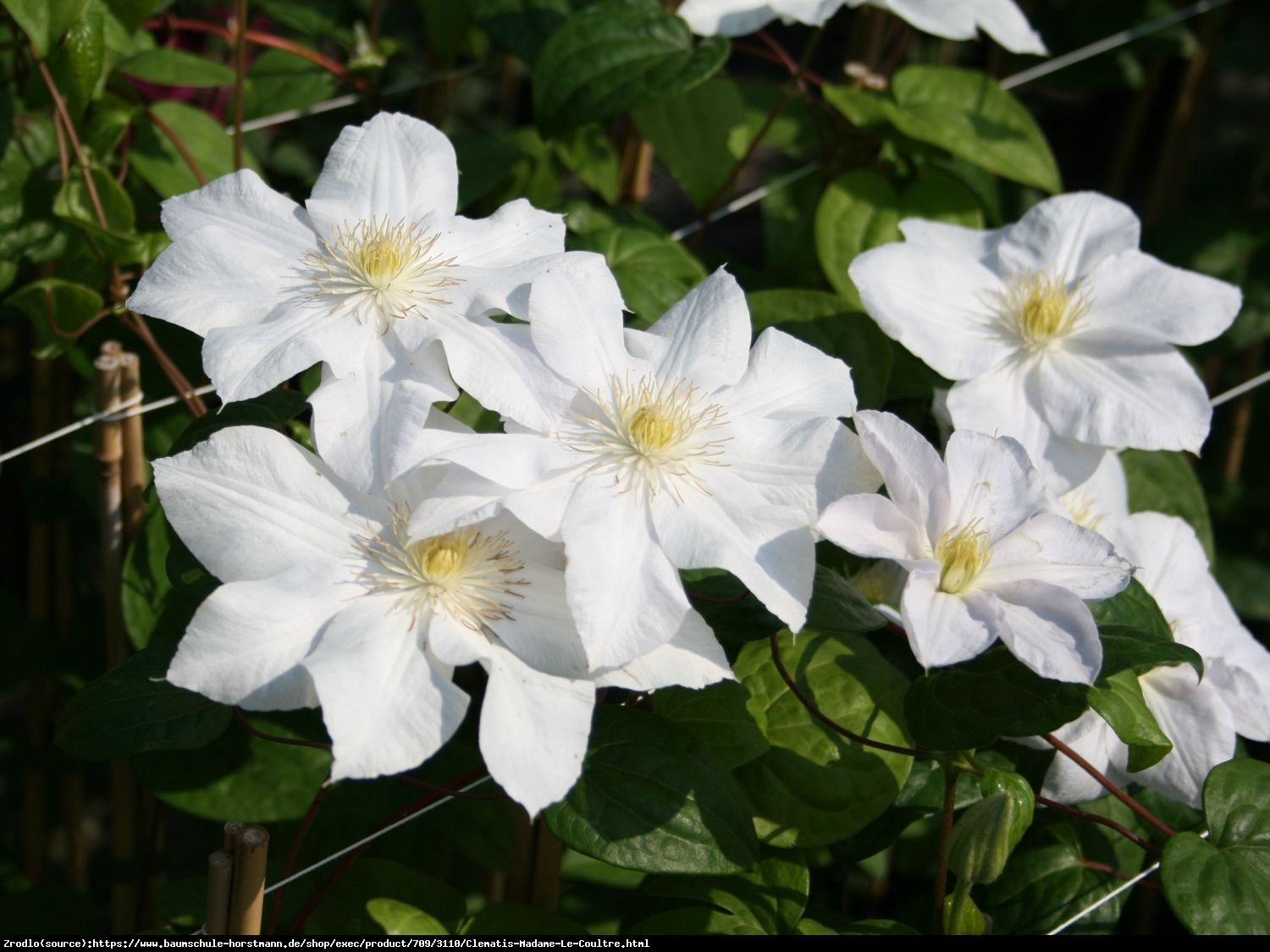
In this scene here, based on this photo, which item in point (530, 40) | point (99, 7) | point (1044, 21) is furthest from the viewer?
point (1044, 21)

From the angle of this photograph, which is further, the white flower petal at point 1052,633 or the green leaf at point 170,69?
the green leaf at point 170,69

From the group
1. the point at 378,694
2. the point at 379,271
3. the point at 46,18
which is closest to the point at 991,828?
the point at 378,694

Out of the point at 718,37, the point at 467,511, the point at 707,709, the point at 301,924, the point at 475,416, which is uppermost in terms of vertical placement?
the point at 718,37

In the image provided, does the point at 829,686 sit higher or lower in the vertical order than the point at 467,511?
lower

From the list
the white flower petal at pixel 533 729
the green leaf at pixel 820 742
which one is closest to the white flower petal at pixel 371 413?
the white flower petal at pixel 533 729

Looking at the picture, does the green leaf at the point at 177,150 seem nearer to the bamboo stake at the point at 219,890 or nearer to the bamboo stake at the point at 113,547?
the bamboo stake at the point at 113,547

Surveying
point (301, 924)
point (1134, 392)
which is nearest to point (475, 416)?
point (301, 924)

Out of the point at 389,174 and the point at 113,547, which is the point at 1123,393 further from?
the point at 113,547

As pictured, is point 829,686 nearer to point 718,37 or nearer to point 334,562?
point 334,562
